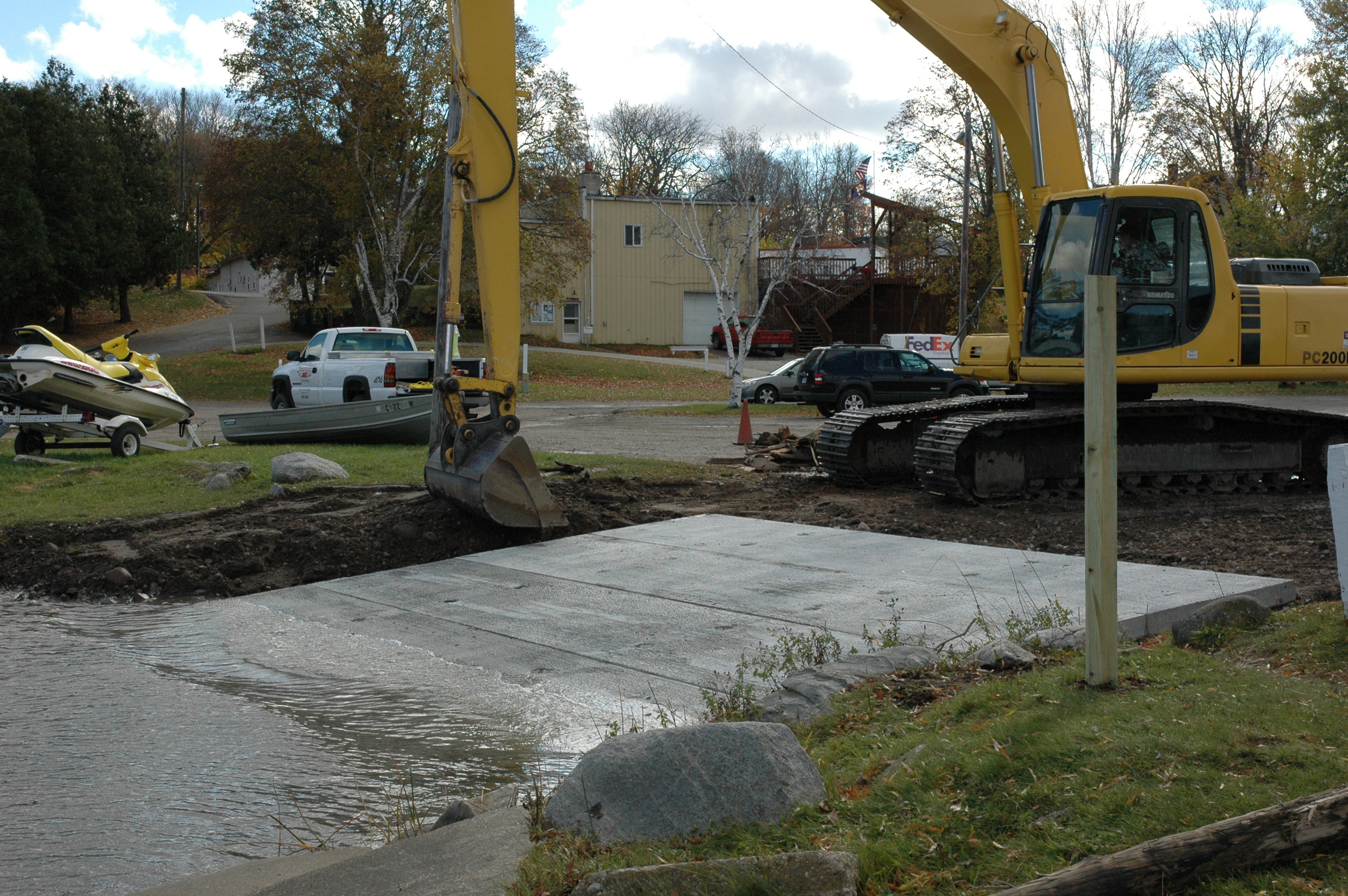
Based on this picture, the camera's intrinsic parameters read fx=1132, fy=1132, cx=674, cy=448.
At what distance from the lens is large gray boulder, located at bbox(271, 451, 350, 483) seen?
1279cm

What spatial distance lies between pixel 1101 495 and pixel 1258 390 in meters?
36.3

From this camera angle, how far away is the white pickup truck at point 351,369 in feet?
66.9

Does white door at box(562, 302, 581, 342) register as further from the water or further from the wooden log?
the wooden log

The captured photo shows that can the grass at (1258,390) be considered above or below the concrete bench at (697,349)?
below

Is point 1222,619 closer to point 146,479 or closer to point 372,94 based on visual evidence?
point 146,479

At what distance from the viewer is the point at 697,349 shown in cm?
4969

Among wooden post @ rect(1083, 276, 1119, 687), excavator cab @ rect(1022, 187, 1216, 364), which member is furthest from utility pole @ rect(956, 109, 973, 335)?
wooden post @ rect(1083, 276, 1119, 687)

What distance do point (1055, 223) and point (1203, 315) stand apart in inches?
69.2

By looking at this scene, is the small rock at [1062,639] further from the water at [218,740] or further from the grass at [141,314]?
the grass at [141,314]

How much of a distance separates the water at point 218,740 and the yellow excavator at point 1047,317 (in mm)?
3071

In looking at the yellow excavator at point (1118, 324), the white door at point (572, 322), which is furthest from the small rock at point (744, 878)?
the white door at point (572, 322)

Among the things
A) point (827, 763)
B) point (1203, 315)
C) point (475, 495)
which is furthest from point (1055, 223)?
point (827, 763)

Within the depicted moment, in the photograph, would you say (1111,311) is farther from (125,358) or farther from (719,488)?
(125,358)

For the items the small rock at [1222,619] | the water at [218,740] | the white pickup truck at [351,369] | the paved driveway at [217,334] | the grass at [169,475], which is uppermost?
the paved driveway at [217,334]
